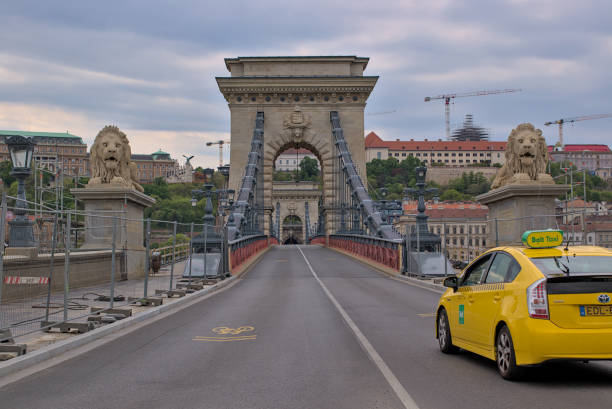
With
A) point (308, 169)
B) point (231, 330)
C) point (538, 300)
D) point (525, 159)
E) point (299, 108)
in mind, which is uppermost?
point (308, 169)

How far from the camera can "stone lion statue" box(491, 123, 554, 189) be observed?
20.2 metres

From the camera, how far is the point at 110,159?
2156 centimetres

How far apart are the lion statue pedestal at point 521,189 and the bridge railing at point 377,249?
5.98 m

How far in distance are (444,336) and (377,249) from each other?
907 inches

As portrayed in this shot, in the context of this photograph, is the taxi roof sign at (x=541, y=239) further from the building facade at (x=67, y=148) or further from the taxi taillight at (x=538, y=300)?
the building facade at (x=67, y=148)

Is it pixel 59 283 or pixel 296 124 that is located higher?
pixel 296 124

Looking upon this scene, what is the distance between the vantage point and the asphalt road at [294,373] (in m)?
6.19

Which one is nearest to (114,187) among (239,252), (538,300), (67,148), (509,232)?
(239,252)

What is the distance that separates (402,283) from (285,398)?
1701 centimetres

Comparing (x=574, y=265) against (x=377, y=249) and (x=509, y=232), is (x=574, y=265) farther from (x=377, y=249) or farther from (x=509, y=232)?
(x=377, y=249)

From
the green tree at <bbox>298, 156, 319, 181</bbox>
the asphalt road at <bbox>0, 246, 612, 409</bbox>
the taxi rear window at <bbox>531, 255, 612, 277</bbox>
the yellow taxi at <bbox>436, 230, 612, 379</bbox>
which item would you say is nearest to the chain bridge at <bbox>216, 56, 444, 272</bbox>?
the asphalt road at <bbox>0, 246, 612, 409</bbox>

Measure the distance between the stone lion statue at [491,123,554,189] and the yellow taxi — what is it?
1309 cm

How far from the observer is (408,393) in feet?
21.0

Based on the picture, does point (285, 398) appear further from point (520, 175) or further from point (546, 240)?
point (520, 175)
